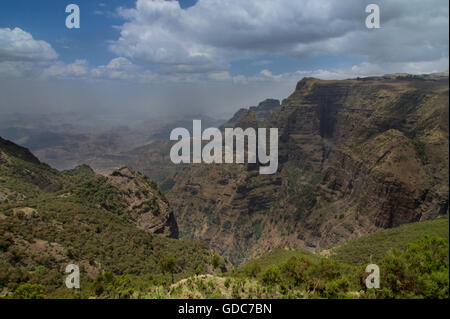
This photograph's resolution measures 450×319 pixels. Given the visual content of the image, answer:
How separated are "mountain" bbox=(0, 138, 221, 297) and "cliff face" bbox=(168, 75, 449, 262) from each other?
149 ft

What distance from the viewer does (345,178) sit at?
113938 millimetres

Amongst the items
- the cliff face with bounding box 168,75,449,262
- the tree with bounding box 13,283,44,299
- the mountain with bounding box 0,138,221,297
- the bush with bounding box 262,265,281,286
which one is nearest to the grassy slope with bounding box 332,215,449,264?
the cliff face with bounding box 168,75,449,262

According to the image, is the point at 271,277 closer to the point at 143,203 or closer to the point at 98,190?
the point at 143,203

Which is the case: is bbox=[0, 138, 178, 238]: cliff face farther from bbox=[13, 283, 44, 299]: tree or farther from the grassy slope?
the grassy slope

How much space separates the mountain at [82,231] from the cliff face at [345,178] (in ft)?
149

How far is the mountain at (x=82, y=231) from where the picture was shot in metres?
36.5

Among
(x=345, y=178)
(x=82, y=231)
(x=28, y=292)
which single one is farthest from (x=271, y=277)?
(x=345, y=178)

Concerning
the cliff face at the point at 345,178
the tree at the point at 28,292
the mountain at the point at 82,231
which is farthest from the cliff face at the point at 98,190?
the cliff face at the point at 345,178

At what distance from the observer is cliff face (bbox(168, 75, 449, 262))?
266ft

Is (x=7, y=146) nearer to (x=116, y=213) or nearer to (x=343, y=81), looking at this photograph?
(x=116, y=213)

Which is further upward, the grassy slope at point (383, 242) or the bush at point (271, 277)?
the bush at point (271, 277)

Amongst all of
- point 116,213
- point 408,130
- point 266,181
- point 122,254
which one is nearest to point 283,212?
point 266,181

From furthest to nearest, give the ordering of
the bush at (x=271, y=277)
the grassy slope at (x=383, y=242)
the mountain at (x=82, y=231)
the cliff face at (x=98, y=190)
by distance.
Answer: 1. the cliff face at (x=98, y=190)
2. the grassy slope at (x=383, y=242)
3. the mountain at (x=82, y=231)
4. the bush at (x=271, y=277)

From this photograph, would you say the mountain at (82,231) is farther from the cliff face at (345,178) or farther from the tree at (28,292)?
the cliff face at (345,178)
